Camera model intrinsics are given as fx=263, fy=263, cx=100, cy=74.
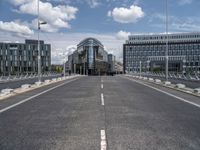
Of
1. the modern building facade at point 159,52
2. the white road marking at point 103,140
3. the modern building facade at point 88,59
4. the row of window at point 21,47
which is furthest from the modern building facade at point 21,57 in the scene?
the white road marking at point 103,140

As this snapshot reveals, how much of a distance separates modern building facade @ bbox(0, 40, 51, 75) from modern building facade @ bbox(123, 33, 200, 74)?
54330 millimetres

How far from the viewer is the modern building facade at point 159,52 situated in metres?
153

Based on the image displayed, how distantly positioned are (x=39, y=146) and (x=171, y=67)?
146250mm

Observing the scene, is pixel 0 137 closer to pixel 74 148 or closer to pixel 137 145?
pixel 74 148

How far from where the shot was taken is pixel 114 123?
26.5ft

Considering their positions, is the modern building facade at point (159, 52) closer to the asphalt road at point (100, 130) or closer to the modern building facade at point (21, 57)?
the modern building facade at point (21, 57)

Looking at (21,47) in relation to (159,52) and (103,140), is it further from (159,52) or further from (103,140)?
(103,140)

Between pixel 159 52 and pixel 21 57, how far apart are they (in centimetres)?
8711

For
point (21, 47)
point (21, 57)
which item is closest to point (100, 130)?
point (21, 57)

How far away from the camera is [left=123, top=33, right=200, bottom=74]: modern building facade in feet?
501

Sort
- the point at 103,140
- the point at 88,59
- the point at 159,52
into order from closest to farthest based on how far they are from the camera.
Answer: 1. the point at 103,140
2. the point at 88,59
3. the point at 159,52

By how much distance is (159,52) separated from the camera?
166 metres

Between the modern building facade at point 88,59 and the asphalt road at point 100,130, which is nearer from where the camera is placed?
the asphalt road at point 100,130

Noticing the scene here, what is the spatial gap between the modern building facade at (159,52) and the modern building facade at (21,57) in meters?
54.3
